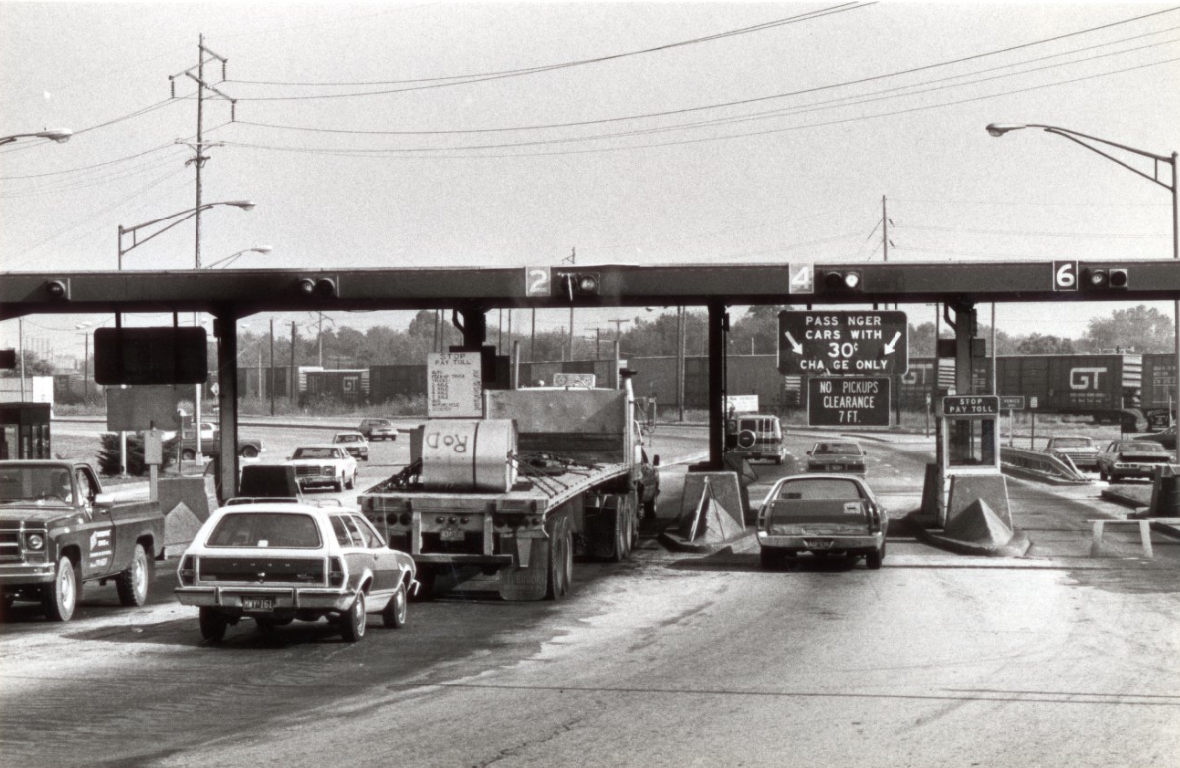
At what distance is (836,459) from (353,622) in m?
37.7

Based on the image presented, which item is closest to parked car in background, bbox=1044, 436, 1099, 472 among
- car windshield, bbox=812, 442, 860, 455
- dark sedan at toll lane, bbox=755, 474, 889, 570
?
car windshield, bbox=812, 442, 860, 455

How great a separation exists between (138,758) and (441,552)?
351 inches

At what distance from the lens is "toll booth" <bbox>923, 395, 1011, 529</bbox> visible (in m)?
26.1

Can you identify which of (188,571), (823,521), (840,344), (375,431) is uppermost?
(840,344)

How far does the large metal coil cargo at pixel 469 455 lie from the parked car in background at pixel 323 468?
96.6ft

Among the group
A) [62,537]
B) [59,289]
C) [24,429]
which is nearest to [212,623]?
[62,537]

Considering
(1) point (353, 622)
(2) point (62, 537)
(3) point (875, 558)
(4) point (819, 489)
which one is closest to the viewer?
(1) point (353, 622)

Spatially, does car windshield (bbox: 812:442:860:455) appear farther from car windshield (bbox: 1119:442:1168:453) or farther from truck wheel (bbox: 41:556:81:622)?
truck wheel (bbox: 41:556:81:622)

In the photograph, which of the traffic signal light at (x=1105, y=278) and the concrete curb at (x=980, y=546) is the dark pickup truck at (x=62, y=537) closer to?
the concrete curb at (x=980, y=546)

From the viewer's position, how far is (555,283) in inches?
1007

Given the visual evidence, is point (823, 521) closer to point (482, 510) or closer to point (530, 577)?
point (530, 577)

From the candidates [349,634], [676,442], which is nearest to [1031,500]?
[349,634]

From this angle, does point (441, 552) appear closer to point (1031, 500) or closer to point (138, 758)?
point (138, 758)

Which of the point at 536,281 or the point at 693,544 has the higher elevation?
the point at 536,281
